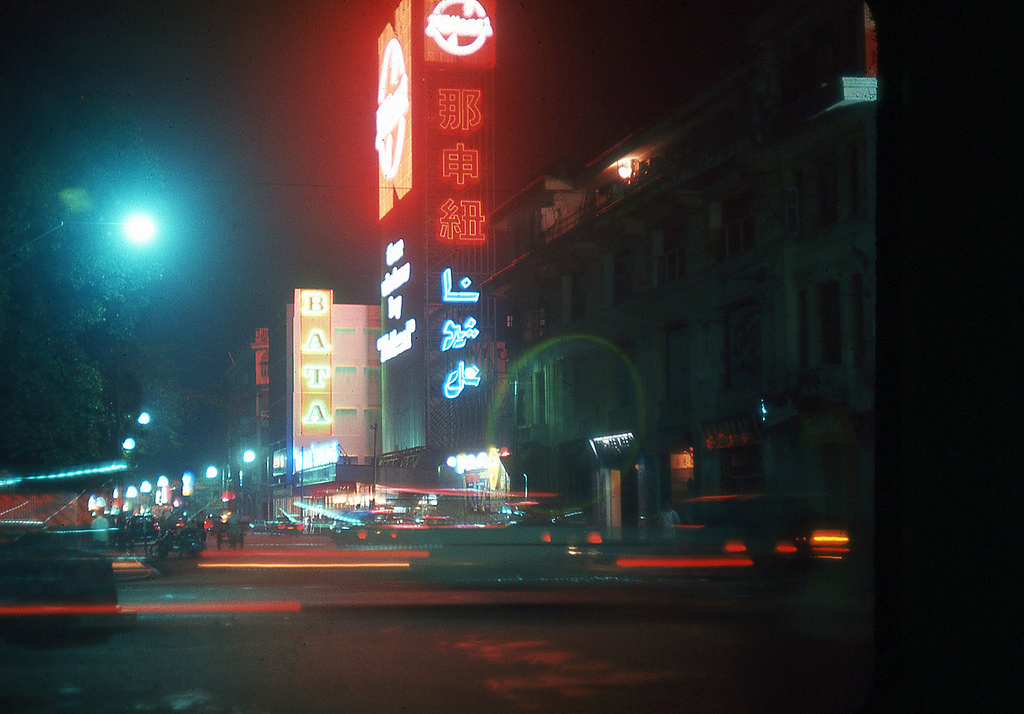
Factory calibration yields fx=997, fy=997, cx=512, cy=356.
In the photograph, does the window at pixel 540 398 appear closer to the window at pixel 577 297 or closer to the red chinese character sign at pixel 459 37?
the window at pixel 577 297

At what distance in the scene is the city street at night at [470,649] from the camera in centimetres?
821

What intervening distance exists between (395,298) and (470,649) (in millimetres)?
49265

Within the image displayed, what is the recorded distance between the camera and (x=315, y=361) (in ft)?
232

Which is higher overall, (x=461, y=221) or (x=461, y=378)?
(x=461, y=221)

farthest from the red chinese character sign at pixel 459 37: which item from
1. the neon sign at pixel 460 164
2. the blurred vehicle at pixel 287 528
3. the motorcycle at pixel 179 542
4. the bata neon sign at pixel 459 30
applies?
the motorcycle at pixel 179 542

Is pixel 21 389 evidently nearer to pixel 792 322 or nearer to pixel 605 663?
pixel 605 663

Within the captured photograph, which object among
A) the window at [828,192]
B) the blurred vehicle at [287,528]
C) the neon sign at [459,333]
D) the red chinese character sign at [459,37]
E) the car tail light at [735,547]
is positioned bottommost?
the blurred vehicle at [287,528]

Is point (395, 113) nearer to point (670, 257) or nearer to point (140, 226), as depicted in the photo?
point (670, 257)

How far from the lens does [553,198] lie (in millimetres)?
42906

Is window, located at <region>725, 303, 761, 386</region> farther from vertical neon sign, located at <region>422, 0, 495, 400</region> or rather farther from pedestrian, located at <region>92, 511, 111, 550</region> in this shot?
vertical neon sign, located at <region>422, 0, 495, 400</region>

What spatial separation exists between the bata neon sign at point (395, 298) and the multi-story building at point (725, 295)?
15174 mm

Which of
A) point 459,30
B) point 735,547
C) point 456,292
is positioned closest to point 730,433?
point 735,547

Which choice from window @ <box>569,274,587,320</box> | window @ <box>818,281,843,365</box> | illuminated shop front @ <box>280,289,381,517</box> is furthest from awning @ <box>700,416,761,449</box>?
illuminated shop front @ <box>280,289,381,517</box>

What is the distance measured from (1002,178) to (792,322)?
24674 mm
